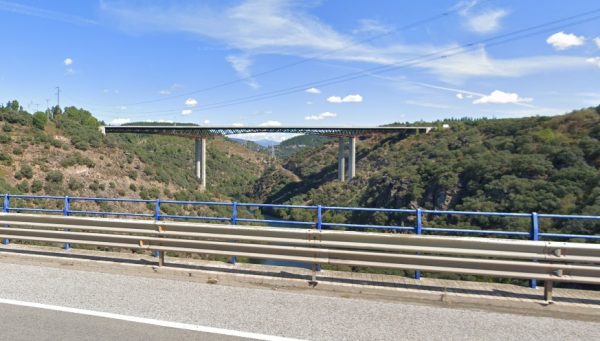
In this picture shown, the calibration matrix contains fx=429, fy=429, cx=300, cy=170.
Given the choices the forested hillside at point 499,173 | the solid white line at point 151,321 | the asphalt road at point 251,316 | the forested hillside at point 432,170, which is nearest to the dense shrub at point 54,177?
the forested hillside at point 432,170

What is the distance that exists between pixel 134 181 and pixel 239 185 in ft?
230

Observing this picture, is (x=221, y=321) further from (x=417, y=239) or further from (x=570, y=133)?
(x=570, y=133)

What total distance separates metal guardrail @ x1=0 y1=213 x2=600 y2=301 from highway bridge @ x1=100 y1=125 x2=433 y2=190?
75122mm

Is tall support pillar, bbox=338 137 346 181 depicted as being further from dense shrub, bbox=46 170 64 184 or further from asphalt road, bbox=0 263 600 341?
asphalt road, bbox=0 263 600 341

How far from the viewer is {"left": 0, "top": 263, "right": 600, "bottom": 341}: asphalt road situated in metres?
4.55

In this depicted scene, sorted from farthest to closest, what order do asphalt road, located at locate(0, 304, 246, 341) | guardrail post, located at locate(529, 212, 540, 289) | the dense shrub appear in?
the dense shrub
guardrail post, located at locate(529, 212, 540, 289)
asphalt road, located at locate(0, 304, 246, 341)

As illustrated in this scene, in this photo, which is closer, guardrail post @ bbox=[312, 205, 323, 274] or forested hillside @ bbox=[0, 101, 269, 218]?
guardrail post @ bbox=[312, 205, 323, 274]

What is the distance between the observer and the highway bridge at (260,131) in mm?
84875

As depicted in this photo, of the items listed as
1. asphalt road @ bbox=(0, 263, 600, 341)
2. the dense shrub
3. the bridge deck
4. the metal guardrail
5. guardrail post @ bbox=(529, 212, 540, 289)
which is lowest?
asphalt road @ bbox=(0, 263, 600, 341)

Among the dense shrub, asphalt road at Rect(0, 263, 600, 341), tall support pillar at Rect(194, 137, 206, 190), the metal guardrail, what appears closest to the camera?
asphalt road at Rect(0, 263, 600, 341)

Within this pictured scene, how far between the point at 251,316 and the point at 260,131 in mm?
88726

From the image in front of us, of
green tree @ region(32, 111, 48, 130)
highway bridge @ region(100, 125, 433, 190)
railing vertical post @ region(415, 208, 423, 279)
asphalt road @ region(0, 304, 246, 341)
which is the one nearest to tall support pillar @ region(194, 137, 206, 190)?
highway bridge @ region(100, 125, 433, 190)

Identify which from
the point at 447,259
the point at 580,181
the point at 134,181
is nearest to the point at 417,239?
the point at 447,259

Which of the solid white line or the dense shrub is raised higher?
the dense shrub
